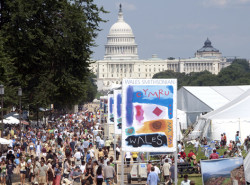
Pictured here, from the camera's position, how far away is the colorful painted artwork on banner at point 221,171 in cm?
1530

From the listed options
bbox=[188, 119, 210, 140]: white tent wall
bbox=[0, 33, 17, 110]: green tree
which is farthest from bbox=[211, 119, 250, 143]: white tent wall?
bbox=[0, 33, 17, 110]: green tree

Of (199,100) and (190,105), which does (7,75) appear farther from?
(190,105)

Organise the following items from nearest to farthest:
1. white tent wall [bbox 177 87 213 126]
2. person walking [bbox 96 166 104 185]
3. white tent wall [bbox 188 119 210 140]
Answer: person walking [bbox 96 166 104 185]
white tent wall [bbox 188 119 210 140]
white tent wall [bbox 177 87 213 126]

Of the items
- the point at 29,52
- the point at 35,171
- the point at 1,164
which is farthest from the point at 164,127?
the point at 29,52

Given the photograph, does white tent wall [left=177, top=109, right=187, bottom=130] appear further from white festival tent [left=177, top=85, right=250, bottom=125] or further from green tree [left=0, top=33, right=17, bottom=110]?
green tree [left=0, top=33, right=17, bottom=110]

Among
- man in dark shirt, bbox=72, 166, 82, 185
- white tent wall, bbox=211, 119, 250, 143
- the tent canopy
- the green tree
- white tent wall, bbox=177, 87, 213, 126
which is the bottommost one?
man in dark shirt, bbox=72, 166, 82, 185

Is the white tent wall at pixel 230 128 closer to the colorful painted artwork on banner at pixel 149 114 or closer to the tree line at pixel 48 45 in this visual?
the tree line at pixel 48 45

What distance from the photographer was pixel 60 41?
3772 centimetres

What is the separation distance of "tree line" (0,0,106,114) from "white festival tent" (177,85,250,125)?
18.3 metres

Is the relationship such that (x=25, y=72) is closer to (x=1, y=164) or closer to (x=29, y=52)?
(x=29, y=52)

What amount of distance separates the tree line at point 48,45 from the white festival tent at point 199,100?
18.3 meters

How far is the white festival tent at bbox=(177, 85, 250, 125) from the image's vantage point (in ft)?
187

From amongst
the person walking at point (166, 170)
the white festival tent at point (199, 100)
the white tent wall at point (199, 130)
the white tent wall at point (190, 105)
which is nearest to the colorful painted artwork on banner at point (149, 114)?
the person walking at point (166, 170)

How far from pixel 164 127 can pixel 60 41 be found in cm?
2153
